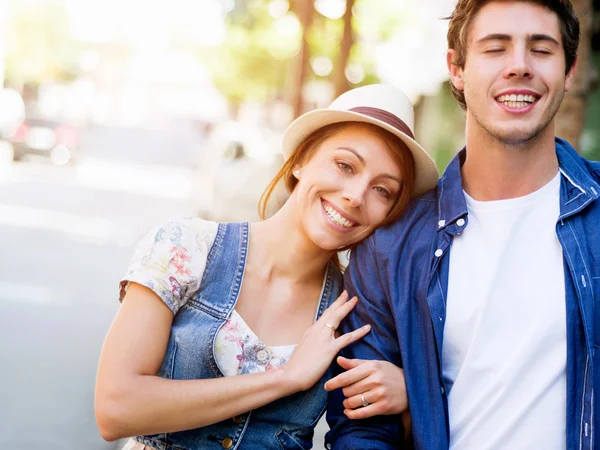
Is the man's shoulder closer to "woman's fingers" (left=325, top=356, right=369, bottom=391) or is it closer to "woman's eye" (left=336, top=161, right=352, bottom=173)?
"woman's eye" (left=336, top=161, right=352, bottom=173)

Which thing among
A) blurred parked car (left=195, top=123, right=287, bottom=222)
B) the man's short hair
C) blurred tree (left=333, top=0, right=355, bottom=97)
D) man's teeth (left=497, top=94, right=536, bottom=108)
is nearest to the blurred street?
blurred parked car (left=195, top=123, right=287, bottom=222)

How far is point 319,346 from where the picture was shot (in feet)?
9.31

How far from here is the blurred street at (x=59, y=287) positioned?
20.0 ft

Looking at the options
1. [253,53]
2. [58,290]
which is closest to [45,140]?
[253,53]

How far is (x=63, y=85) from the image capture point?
222 ft

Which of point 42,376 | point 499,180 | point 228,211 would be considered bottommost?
point 42,376

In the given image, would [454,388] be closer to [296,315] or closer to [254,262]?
[296,315]

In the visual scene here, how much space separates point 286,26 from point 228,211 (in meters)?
19.6

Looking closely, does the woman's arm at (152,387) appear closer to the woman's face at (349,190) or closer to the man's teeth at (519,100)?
the woman's face at (349,190)

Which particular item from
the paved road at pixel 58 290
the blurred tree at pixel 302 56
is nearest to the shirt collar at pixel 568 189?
the paved road at pixel 58 290

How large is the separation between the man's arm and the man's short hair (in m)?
0.86

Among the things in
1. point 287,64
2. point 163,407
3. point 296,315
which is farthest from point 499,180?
point 287,64

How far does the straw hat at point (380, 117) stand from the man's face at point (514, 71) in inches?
9.7

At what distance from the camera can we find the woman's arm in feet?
8.54
